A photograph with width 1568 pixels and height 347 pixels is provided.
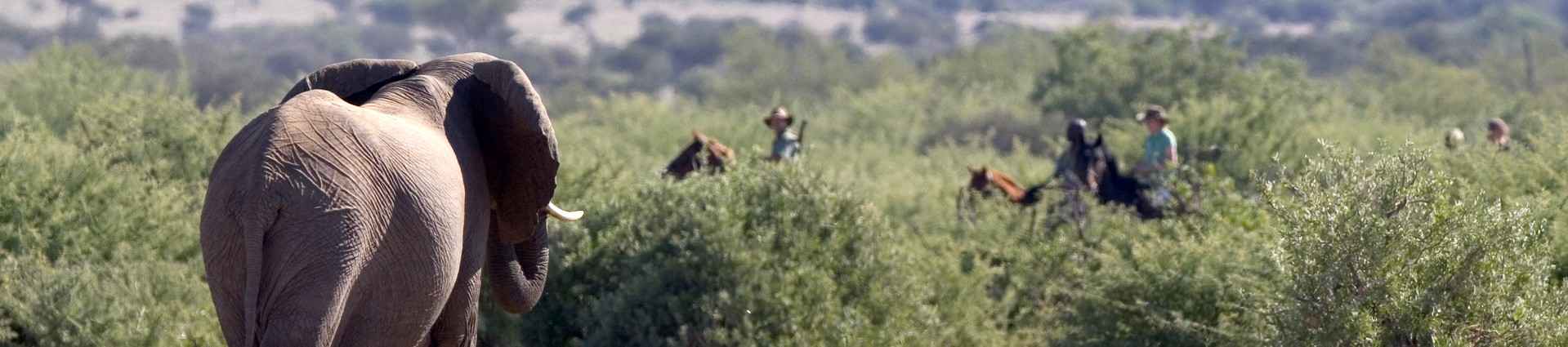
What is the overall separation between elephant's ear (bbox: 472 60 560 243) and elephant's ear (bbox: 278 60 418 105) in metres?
0.23

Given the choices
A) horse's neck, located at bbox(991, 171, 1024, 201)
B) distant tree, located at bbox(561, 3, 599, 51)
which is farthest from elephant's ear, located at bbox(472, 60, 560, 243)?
distant tree, located at bbox(561, 3, 599, 51)

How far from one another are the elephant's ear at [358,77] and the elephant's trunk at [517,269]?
22.6 inches

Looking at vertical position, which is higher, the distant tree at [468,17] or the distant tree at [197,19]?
the distant tree at [468,17]

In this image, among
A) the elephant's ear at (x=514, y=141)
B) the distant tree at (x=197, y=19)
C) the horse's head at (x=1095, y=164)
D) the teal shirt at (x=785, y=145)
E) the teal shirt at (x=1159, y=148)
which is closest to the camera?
the elephant's ear at (x=514, y=141)

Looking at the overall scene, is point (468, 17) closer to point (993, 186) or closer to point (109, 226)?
point (993, 186)

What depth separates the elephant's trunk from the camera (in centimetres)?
702

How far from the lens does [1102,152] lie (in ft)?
58.1

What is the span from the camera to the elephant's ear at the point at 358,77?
6496 millimetres

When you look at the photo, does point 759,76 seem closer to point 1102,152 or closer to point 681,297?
point 1102,152

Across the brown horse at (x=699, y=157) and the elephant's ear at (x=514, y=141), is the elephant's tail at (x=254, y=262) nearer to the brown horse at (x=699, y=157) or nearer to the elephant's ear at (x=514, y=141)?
the elephant's ear at (x=514, y=141)

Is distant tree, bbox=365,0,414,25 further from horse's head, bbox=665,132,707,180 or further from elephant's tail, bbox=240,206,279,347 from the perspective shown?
elephant's tail, bbox=240,206,279,347

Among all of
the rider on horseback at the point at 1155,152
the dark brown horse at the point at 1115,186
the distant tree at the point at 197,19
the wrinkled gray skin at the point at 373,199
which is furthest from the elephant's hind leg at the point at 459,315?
the distant tree at the point at 197,19

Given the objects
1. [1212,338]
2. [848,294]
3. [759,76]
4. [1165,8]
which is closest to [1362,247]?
[1212,338]

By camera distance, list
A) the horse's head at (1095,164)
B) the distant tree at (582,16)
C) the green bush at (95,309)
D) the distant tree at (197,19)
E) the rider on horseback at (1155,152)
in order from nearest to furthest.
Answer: the green bush at (95,309)
the rider on horseback at (1155,152)
the horse's head at (1095,164)
the distant tree at (197,19)
the distant tree at (582,16)
